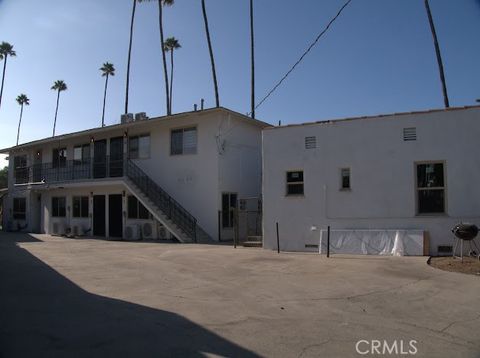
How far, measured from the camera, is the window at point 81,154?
88.5 feet

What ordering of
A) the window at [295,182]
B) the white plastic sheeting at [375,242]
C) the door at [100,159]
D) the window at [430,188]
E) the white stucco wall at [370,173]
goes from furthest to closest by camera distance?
the door at [100,159] < the window at [295,182] < the window at [430,188] < the white plastic sheeting at [375,242] < the white stucco wall at [370,173]

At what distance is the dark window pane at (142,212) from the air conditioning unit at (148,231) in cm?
46

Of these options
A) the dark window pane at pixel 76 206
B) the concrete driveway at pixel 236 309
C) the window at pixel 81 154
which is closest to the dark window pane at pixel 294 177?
the concrete driveway at pixel 236 309

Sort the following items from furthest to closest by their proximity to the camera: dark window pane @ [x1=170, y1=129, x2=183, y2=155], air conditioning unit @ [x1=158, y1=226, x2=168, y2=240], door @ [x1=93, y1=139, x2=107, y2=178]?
door @ [x1=93, y1=139, x2=107, y2=178], dark window pane @ [x1=170, y1=129, x2=183, y2=155], air conditioning unit @ [x1=158, y1=226, x2=168, y2=240]

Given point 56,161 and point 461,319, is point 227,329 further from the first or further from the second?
point 56,161

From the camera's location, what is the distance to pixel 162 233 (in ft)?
72.7

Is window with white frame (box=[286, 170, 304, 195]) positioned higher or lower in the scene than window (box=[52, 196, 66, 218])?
higher

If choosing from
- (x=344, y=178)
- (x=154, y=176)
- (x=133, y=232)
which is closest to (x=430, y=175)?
(x=344, y=178)

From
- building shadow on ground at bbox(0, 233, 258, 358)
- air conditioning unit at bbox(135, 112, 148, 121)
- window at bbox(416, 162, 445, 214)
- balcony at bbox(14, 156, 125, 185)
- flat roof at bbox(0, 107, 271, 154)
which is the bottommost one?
building shadow on ground at bbox(0, 233, 258, 358)

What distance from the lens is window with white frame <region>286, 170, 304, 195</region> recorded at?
16.2 metres

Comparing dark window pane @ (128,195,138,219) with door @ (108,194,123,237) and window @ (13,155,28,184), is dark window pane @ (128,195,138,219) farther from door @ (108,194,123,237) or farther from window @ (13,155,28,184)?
window @ (13,155,28,184)

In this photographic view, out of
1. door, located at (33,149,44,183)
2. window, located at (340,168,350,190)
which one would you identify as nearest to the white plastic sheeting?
window, located at (340,168,350,190)

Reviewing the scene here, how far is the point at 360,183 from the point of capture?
15055 millimetres

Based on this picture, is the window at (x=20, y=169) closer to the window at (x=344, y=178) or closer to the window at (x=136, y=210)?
the window at (x=136, y=210)
